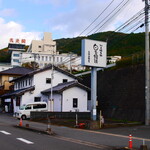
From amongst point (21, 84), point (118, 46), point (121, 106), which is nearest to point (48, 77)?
point (21, 84)

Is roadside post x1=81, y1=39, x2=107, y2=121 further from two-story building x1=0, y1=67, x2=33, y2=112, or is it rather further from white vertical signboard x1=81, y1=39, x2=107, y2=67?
two-story building x1=0, y1=67, x2=33, y2=112

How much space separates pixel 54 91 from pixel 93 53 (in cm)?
A: 1310

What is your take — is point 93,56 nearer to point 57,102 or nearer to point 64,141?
point 64,141

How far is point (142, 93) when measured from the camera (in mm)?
27625

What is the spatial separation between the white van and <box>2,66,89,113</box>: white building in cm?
137

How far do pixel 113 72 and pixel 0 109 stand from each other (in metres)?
24.6

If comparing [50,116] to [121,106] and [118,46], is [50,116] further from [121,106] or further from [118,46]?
[118,46]

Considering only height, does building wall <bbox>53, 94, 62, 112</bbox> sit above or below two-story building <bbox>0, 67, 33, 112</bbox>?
below

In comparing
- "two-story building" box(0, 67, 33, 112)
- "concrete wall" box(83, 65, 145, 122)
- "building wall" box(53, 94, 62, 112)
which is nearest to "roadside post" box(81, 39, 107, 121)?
"concrete wall" box(83, 65, 145, 122)

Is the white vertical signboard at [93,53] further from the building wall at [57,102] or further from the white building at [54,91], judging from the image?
the building wall at [57,102]

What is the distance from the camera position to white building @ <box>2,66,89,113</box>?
36.0 meters

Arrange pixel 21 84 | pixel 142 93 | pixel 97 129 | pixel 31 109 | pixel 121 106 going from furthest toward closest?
1. pixel 21 84
2. pixel 31 109
3. pixel 121 106
4. pixel 142 93
5. pixel 97 129

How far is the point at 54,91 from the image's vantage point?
3619 cm

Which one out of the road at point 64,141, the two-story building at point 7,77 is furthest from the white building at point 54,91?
the road at point 64,141
